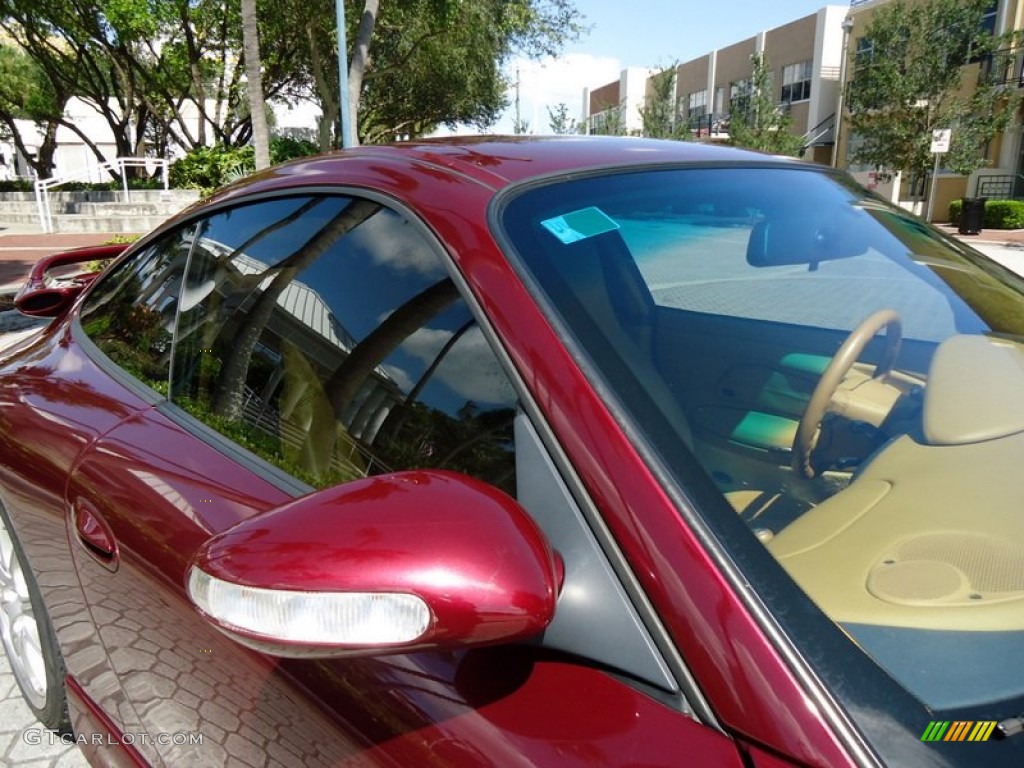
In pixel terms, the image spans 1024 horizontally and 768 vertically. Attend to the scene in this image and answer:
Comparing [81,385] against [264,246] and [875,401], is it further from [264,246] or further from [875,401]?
[875,401]

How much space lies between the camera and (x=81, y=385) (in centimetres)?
196

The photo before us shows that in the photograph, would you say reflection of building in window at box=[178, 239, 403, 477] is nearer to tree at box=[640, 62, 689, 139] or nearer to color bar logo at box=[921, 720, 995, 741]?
color bar logo at box=[921, 720, 995, 741]

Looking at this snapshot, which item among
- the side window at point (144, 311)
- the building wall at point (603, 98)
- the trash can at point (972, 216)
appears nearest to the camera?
the side window at point (144, 311)

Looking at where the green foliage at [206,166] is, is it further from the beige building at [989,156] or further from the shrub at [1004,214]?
the shrub at [1004,214]

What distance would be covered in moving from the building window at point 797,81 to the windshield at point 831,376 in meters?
43.7

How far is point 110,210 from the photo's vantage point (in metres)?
20.5

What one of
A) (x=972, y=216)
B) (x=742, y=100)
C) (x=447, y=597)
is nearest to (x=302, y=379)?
(x=447, y=597)

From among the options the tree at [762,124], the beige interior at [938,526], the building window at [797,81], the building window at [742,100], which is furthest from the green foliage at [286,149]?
the building window at [797,81]

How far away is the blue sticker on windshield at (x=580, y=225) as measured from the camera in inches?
49.3

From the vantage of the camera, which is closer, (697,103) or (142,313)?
(142,313)

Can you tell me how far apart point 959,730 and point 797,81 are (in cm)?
4614

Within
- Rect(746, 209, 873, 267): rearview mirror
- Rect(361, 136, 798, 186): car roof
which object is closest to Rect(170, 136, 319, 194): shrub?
Rect(361, 136, 798, 186): car roof

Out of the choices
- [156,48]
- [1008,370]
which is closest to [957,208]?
[156,48]

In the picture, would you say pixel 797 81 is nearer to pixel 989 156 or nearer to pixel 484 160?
pixel 989 156
